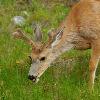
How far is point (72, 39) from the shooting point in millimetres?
9742

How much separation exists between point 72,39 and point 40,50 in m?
0.82

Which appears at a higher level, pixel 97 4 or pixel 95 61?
pixel 97 4

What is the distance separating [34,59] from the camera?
912cm

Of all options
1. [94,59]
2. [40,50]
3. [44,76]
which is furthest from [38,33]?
[94,59]

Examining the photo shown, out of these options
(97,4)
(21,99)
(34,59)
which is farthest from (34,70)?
(97,4)

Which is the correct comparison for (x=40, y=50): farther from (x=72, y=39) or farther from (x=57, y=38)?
(x=72, y=39)

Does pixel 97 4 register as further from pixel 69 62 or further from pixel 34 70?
pixel 34 70

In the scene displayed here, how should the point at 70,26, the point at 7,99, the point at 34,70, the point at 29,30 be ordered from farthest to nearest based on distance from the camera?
1. the point at 29,30
2. the point at 70,26
3. the point at 34,70
4. the point at 7,99

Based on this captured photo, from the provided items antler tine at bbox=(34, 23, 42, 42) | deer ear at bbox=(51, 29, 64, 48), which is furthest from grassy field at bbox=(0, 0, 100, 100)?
antler tine at bbox=(34, 23, 42, 42)

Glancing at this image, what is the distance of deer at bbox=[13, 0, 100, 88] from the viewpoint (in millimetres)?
9148

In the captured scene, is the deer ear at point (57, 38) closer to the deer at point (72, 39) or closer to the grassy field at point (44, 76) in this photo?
the deer at point (72, 39)

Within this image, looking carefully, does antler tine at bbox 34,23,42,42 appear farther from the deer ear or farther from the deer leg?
the deer leg

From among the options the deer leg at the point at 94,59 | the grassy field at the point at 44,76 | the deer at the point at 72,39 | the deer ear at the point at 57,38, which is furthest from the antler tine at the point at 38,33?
the deer leg at the point at 94,59

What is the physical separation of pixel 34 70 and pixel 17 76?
1.09 ft
